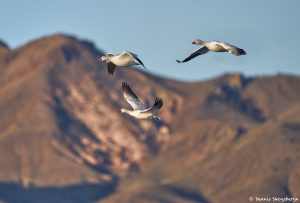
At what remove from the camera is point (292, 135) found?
572ft

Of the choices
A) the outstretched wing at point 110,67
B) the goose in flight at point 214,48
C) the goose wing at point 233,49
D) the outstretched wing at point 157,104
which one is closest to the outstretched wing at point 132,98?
the outstretched wing at point 110,67

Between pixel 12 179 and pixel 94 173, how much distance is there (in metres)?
16.6

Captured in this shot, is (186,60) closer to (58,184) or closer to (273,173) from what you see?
(273,173)

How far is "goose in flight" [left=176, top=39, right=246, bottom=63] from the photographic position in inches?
1391

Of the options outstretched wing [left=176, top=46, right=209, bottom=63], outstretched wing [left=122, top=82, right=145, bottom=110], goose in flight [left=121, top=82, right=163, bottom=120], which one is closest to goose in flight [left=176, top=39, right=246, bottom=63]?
outstretched wing [left=176, top=46, right=209, bottom=63]

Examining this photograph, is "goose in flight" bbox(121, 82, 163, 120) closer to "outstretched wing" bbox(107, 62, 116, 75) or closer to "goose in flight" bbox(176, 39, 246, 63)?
"outstretched wing" bbox(107, 62, 116, 75)

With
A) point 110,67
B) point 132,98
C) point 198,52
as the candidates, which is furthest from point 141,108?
point 198,52

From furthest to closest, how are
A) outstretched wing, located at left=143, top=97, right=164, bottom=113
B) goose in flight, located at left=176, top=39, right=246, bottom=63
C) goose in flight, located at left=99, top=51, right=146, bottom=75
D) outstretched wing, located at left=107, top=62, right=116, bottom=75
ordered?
outstretched wing, located at left=107, top=62, right=116, bottom=75, outstretched wing, located at left=143, top=97, right=164, bottom=113, goose in flight, located at left=99, top=51, right=146, bottom=75, goose in flight, located at left=176, top=39, right=246, bottom=63

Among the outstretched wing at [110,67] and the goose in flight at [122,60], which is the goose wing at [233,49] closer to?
the goose in flight at [122,60]

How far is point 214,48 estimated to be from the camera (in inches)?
1494

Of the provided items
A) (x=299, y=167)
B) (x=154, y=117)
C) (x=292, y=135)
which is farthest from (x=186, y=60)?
(x=292, y=135)

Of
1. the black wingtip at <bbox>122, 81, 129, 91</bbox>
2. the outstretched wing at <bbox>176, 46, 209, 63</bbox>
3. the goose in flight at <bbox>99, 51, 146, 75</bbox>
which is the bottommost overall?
the black wingtip at <bbox>122, 81, 129, 91</bbox>

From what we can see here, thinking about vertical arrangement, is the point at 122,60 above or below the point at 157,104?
above

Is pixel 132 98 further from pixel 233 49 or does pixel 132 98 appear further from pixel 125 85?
pixel 233 49
